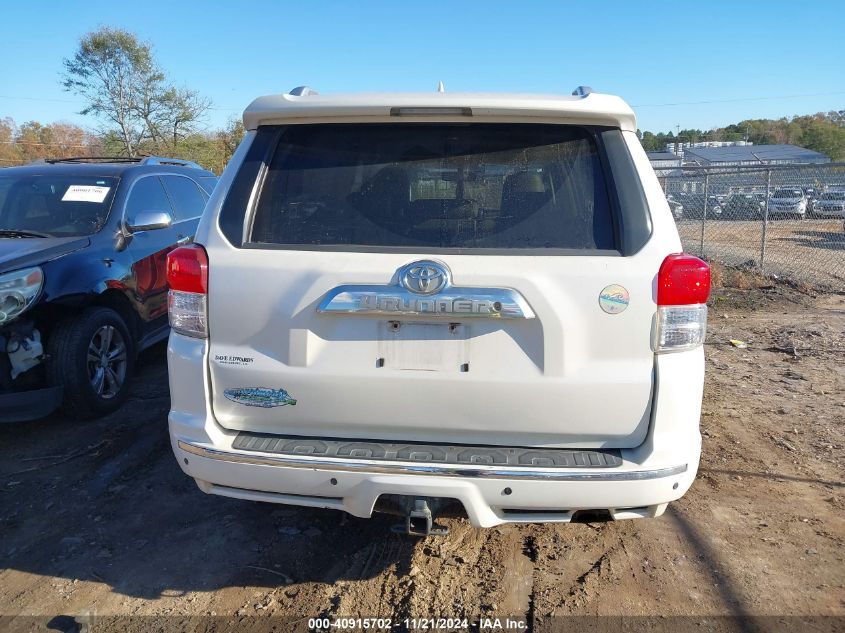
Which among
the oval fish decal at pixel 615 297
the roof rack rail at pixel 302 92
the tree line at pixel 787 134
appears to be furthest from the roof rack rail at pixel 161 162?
the tree line at pixel 787 134

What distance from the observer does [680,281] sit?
2.36 m

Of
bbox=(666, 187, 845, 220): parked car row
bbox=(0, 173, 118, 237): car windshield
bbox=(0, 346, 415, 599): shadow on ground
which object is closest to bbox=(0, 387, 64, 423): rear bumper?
bbox=(0, 346, 415, 599): shadow on ground

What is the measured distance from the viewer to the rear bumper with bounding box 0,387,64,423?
4137mm

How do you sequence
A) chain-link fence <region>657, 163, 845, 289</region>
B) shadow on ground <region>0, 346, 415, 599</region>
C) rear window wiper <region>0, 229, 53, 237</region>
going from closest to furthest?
shadow on ground <region>0, 346, 415, 599</region>, rear window wiper <region>0, 229, 53, 237</region>, chain-link fence <region>657, 163, 845, 289</region>

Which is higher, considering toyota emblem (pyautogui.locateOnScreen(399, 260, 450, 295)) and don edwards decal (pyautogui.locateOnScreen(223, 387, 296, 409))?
toyota emblem (pyautogui.locateOnScreen(399, 260, 450, 295))

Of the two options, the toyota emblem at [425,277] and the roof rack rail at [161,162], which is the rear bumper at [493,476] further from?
the roof rack rail at [161,162]

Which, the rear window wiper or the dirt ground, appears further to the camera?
the rear window wiper

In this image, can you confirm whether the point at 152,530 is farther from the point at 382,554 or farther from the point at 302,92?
the point at 302,92

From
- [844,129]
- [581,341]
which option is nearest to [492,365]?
[581,341]

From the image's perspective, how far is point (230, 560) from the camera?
3.09 m

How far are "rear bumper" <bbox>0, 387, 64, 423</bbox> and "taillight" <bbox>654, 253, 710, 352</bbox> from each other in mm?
3989

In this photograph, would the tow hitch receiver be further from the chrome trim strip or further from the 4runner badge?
the 4runner badge

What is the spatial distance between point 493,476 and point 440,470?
199mm

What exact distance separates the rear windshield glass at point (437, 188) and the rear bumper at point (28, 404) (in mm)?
2694
